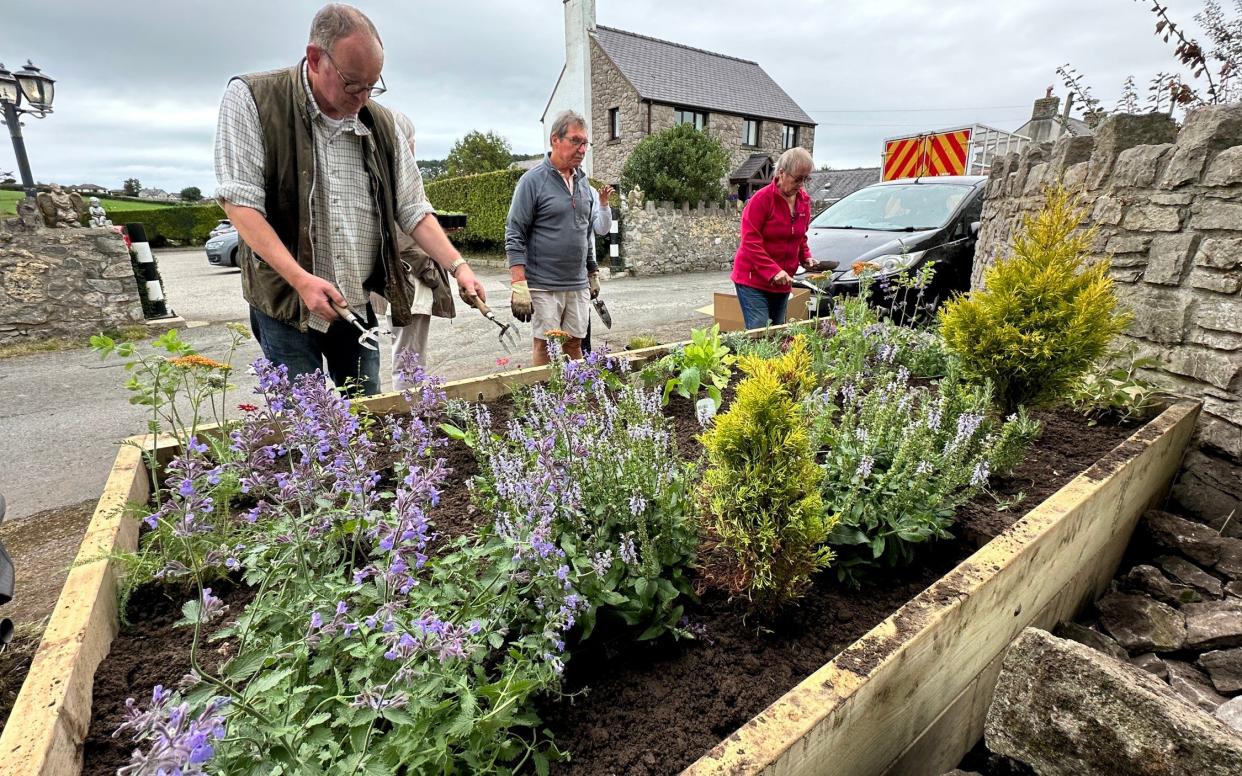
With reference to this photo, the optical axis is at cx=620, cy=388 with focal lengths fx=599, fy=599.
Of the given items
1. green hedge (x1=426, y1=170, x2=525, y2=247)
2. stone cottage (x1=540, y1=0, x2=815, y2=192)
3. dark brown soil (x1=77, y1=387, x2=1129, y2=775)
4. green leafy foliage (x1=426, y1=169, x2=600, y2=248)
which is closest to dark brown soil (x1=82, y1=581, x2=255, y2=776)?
dark brown soil (x1=77, y1=387, x2=1129, y2=775)

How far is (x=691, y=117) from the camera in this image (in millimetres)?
25938

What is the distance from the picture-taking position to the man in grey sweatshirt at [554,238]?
3.59 m

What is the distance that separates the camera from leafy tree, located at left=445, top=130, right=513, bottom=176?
90.8 feet

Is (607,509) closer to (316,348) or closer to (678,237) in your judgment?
(316,348)

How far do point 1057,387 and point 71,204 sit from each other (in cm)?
920

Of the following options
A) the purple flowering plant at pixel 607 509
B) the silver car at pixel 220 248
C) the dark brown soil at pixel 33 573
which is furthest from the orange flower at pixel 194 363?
the silver car at pixel 220 248

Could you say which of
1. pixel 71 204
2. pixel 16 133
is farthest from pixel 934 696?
pixel 16 133

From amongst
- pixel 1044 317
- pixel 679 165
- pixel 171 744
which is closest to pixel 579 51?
pixel 679 165

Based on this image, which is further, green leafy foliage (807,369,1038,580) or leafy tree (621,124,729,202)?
leafy tree (621,124,729,202)

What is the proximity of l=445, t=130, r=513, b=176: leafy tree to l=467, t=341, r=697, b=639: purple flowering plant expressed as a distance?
28.1 meters

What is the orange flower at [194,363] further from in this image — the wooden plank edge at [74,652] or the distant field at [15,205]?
the distant field at [15,205]

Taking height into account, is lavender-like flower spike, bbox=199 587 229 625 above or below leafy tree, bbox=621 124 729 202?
below

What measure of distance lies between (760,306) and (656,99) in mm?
22318

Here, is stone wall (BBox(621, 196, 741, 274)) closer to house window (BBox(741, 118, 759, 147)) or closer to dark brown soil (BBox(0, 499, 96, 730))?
dark brown soil (BBox(0, 499, 96, 730))
